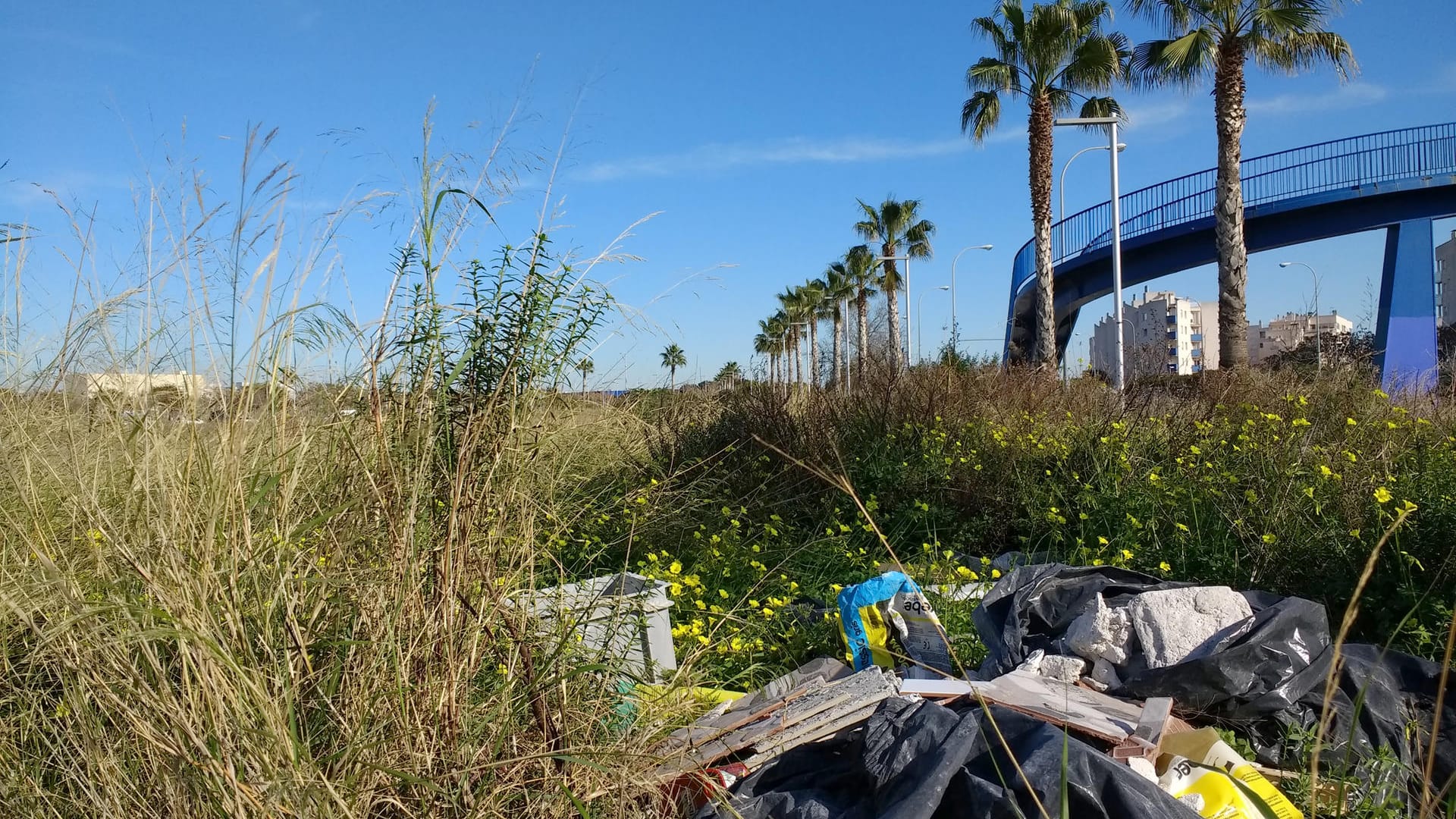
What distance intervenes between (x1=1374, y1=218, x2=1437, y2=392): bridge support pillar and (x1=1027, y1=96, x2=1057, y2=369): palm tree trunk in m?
6.40

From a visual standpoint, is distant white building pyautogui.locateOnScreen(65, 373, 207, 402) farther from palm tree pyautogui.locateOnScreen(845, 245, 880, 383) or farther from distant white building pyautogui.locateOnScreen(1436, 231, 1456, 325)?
distant white building pyautogui.locateOnScreen(1436, 231, 1456, 325)

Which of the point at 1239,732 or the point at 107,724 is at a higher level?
the point at 107,724

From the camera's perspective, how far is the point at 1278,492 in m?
4.97

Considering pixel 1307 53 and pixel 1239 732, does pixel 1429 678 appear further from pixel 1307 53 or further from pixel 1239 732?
pixel 1307 53

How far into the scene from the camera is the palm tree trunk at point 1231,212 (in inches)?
588

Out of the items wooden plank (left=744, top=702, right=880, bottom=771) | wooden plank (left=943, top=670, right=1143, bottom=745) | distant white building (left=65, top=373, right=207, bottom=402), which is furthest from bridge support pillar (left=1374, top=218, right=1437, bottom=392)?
distant white building (left=65, top=373, right=207, bottom=402)

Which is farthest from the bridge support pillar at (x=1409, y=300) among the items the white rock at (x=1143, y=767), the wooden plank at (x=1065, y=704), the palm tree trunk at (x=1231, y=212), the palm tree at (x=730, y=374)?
the white rock at (x=1143, y=767)

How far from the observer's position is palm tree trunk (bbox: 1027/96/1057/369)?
63.5ft

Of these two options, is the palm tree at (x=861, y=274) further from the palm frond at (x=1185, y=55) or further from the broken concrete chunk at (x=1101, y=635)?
the broken concrete chunk at (x=1101, y=635)

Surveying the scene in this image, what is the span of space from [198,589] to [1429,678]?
12.7ft

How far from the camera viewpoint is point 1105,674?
3627 mm

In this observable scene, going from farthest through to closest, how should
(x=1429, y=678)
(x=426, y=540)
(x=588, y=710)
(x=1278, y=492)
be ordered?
(x=1278, y=492) → (x=1429, y=678) → (x=588, y=710) → (x=426, y=540)

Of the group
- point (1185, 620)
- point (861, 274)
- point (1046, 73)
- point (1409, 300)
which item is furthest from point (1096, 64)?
point (861, 274)

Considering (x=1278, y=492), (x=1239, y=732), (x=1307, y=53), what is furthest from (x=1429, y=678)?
(x=1307, y=53)
